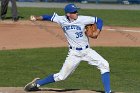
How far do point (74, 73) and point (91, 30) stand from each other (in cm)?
350

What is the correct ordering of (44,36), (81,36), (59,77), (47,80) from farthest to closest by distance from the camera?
(44,36) < (47,80) < (59,77) < (81,36)

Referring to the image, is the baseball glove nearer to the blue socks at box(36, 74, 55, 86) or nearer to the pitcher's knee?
the pitcher's knee

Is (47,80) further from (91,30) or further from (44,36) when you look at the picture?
(44,36)

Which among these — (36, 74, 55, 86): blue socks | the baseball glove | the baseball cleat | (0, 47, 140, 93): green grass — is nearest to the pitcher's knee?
(36, 74, 55, 86): blue socks

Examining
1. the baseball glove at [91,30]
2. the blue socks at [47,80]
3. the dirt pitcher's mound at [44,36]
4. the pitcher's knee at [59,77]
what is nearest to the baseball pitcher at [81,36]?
the baseball glove at [91,30]

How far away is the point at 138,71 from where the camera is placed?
1307 centimetres

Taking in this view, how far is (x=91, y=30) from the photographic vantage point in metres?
9.57

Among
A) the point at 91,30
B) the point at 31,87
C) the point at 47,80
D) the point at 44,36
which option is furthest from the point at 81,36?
the point at 44,36

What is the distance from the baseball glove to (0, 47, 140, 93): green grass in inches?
66.2

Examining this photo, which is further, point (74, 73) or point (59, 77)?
point (74, 73)

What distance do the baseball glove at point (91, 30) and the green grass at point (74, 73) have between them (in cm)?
168

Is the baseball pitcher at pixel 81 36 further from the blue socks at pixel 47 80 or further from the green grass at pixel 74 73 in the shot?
the green grass at pixel 74 73

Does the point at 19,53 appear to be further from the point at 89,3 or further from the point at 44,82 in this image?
the point at 89,3

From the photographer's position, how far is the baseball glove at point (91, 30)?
31.2ft
